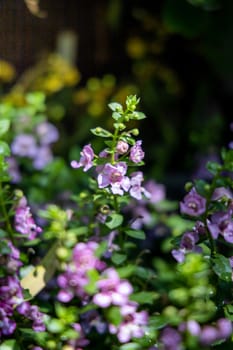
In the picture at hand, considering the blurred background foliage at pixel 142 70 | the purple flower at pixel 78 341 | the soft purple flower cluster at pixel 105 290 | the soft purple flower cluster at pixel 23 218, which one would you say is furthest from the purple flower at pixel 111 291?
the blurred background foliage at pixel 142 70

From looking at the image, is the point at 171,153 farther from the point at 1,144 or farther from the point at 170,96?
the point at 1,144

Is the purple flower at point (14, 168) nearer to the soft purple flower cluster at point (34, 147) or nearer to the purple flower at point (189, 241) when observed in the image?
the soft purple flower cluster at point (34, 147)

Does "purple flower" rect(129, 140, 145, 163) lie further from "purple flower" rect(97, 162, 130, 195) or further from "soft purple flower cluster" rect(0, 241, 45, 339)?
"soft purple flower cluster" rect(0, 241, 45, 339)

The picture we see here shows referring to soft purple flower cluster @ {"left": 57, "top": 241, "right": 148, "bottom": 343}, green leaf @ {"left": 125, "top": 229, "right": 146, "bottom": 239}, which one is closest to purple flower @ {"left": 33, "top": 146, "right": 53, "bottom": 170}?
green leaf @ {"left": 125, "top": 229, "right": 146, "bottom": 239}

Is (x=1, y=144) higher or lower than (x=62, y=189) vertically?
higher

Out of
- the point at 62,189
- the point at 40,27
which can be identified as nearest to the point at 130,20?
the point at 40,27

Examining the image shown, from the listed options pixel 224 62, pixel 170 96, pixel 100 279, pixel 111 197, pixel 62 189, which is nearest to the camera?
pixel 100 279

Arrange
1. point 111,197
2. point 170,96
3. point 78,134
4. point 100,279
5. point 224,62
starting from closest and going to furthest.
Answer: point 100,279, point 111,197, point 78,134, point 224,62, point 170,96
